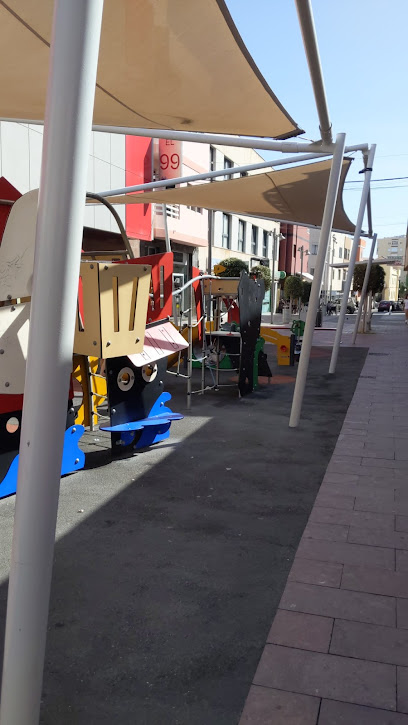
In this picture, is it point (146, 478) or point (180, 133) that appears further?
point (180, 133)

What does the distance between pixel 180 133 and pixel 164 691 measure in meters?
5.34

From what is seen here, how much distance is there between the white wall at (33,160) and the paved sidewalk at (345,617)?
24.2ft

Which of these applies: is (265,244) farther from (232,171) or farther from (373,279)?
(232,171)

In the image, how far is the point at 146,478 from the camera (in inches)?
194

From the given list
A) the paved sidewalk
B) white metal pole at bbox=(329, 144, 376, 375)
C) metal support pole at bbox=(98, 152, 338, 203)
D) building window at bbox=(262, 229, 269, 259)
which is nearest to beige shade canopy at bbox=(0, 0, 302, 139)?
metal support pole at bbox=(98, 152, 338, 203)

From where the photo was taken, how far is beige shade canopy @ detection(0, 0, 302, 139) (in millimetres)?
3748

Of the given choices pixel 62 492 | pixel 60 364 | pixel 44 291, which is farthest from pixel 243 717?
pixel 62 492

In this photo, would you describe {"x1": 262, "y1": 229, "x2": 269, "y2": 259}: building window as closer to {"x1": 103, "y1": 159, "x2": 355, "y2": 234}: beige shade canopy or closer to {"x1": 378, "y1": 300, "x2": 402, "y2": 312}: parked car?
{"x1": 378, "y1": 300, "x2": 402, "y2": 312}: parked car

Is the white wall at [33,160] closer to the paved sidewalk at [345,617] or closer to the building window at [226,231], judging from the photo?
the paved sidewalk at [345,617]

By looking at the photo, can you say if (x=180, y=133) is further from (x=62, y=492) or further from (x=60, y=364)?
(x=60, y=364)

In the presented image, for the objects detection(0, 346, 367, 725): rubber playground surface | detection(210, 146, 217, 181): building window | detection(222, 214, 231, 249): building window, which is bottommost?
detection(0, 346, 367, 725): rubber playground surface

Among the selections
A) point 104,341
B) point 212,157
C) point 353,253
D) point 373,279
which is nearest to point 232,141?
point 104,341

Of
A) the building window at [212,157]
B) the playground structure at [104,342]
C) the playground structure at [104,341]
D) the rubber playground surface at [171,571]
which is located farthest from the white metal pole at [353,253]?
the building window at [212,157]

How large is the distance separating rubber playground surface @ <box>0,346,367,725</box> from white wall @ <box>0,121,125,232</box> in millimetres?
6212
